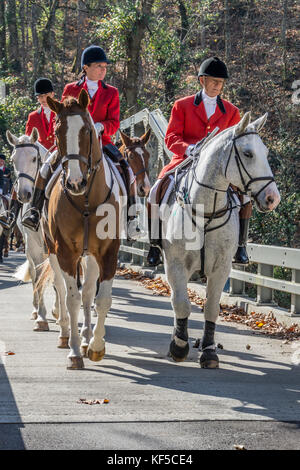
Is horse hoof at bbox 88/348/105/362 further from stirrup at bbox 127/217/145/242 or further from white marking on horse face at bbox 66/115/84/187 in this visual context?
stirrup at bbox 127/217/145/242

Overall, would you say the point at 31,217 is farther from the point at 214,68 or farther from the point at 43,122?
the point at 214,68

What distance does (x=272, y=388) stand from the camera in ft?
23.0

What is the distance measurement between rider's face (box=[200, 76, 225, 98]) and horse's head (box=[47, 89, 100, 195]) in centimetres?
186

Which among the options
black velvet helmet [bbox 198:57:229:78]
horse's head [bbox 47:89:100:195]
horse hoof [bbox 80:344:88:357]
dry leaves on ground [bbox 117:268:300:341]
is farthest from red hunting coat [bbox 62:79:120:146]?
dry leaves on ground [bbox 117:268:300:341]

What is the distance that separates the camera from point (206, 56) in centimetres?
3634

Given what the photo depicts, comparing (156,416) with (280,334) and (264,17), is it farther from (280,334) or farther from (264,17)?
(264,17)

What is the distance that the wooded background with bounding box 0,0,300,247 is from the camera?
79.1ft

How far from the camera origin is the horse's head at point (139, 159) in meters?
14.8

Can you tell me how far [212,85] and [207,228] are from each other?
6.28ft

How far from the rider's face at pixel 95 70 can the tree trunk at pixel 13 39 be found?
40540mm

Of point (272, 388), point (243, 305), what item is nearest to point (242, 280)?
point (243, 305)

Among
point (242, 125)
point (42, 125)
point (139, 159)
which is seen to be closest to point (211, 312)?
point (242, 125)
